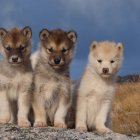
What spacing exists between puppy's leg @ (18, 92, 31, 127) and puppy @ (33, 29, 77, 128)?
0.53 ft

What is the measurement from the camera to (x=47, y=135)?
30.4ft

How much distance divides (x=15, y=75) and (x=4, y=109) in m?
0.68

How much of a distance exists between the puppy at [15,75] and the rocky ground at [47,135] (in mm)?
469

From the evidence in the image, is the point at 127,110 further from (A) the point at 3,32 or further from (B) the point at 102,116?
(A) the point at 3,32

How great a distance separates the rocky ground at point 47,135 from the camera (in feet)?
30.0

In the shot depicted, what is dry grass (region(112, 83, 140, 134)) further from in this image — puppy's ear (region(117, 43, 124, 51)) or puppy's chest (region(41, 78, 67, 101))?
puppy's chest (region(41, 78, 67, 101))

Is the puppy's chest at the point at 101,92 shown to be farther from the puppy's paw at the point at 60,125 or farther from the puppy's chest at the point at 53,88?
the puppy's paw at the point at 60,125

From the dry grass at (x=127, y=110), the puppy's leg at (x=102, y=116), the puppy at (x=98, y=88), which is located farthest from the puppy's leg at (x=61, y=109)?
the dry grass at (x=127, y=110)

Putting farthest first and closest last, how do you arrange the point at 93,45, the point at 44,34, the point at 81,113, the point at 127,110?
the point at 127,110
the point at 93,45
the point at 44,34
the point at 81,113

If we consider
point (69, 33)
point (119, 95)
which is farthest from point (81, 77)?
point (119, 95)

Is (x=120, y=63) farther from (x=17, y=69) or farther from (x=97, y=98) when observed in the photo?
(x=17, y=69)


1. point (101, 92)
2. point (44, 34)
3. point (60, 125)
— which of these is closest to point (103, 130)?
point (101, 92)

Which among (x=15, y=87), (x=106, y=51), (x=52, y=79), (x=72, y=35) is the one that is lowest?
(x=15, y=87)

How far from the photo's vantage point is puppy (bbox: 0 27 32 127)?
10094mm
